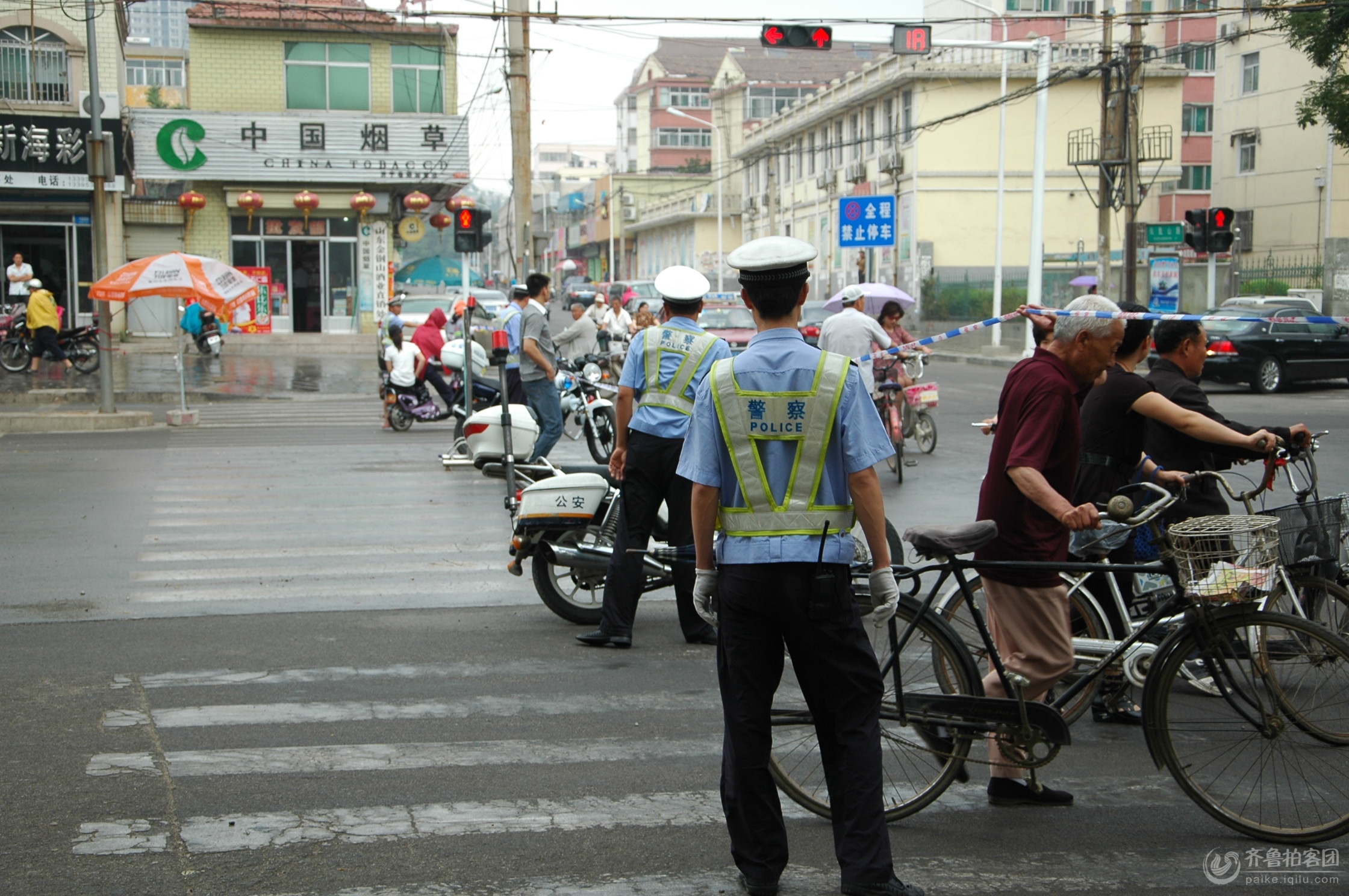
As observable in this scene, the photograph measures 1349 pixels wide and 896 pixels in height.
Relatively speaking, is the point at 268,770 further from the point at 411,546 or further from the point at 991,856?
the point at 411,546

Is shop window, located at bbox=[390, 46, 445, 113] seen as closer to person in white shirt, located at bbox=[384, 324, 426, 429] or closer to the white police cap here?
person in white shirt, located at bbox=[384, 324, 426, 429]

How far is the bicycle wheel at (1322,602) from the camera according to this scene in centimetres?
513

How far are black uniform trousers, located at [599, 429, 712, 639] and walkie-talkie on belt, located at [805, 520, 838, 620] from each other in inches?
121

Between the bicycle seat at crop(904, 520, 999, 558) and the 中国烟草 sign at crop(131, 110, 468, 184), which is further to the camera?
the 中国烟草 sign at crop(131, 110, 468, 184)

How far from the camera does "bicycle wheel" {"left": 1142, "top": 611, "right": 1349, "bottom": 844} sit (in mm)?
4301

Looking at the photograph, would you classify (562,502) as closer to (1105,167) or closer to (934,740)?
(934,740)

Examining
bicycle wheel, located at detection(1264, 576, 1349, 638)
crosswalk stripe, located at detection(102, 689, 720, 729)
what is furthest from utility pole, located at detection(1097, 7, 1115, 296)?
crosswalk stripe, located at detection(102, 689, 720, 729)

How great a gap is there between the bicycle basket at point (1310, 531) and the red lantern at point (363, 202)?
33.4 m

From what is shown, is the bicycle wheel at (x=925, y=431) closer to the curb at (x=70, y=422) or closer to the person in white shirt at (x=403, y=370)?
the person in white shirt at (x=403, y=370)

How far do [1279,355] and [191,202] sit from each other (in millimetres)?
26637

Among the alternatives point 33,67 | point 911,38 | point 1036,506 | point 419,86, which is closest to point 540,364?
point 1036,506

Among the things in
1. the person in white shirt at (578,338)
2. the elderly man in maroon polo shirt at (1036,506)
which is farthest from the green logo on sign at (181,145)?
the elderly man in maroon polo shirt at (1036,506)

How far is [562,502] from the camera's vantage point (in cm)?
755

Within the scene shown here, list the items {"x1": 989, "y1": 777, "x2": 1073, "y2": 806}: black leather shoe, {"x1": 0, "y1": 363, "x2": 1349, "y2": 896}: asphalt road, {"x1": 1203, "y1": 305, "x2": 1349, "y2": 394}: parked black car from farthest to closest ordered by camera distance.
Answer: {"x1": 1203, "y1": 305, "x2": 1349, "y2": 394}: parked black car, {"x1": 989, "y1": 777, "x2": 1073, "y2": 806}: black leather shoe, {"x1": 0, "y1": 363, "x2": 1349, "y2": 896}: asphalt road
